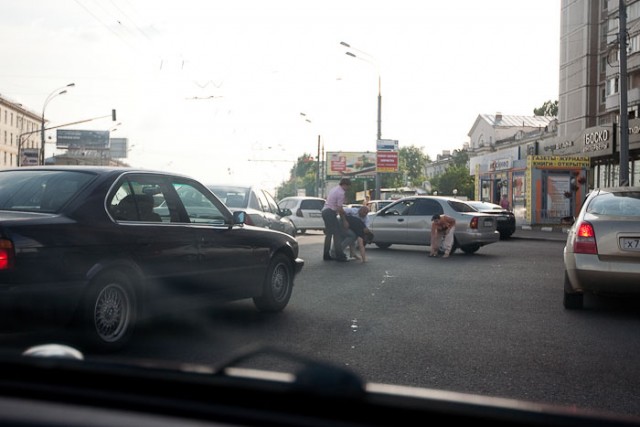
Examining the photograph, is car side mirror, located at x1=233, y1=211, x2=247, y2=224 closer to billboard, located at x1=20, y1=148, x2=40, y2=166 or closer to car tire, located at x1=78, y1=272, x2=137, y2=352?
car tire, located at x1=78, y1=272, x2=137, y2=352

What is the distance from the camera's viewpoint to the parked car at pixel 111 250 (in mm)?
4516

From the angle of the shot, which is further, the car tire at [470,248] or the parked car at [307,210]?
the parked car at [307,210]

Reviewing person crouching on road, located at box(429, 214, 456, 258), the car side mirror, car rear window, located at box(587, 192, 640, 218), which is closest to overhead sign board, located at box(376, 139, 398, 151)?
person crouching on road, located at box(429, 214, 456, 258)

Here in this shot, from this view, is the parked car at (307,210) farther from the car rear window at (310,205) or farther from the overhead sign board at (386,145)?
the overhead sign board at (386,145)

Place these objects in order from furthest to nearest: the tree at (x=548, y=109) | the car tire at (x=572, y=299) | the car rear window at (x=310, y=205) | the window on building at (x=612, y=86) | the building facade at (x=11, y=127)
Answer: the tree at (x=548, y=109) → the building facade at (x=11, y=127) → the window on building at (x=612, y=86) → the car rear window at (x=310, y=205) → the car tire at (x=572, y=299)

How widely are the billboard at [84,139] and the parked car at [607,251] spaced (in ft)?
408

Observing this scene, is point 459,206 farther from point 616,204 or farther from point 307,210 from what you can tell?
point 307,210

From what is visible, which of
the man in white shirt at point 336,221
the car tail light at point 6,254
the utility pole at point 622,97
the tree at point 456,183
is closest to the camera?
the car tail light at point 6,254

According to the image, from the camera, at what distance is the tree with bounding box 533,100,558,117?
346 ft

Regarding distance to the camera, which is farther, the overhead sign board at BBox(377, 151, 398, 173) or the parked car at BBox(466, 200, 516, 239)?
the overhead sign board at BBox(377, 151, 398, 173)

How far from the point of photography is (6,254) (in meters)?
4.41

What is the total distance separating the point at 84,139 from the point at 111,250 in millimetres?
126314

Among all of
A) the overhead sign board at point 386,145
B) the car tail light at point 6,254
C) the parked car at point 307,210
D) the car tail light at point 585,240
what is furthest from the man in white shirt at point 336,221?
the overhead sign board at point 386,145

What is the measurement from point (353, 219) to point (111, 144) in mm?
129539
